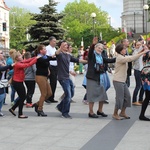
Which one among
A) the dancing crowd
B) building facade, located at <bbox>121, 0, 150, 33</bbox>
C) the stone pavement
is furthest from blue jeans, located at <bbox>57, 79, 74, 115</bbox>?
building facade, located at <bbox>121, 0, 150, 33</bbox>

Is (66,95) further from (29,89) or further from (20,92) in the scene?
(29,89)

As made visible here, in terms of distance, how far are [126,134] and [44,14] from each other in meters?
27.9

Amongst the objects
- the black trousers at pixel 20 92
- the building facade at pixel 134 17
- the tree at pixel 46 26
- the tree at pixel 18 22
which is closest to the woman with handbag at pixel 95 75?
the black trousers at pixel 20 92

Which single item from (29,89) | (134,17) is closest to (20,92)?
(29,89)

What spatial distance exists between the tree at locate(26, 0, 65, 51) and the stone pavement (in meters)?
24.4

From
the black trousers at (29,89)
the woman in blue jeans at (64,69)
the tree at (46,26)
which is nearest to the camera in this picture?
the woman in blue jeans at (64,69)

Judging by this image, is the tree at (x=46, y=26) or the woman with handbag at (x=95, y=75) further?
the tree at (x=46, y=26)

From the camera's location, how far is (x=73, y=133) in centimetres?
778

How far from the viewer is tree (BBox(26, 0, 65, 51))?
34.3m

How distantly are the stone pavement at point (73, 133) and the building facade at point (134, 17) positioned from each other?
195ft

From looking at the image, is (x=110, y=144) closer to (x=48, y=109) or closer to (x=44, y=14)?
(x=48, y=109)

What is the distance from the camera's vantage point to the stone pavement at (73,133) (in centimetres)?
682

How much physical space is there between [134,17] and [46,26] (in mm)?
36183

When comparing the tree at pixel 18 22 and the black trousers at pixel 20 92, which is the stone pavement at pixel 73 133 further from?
the tree at pixel 18 22
